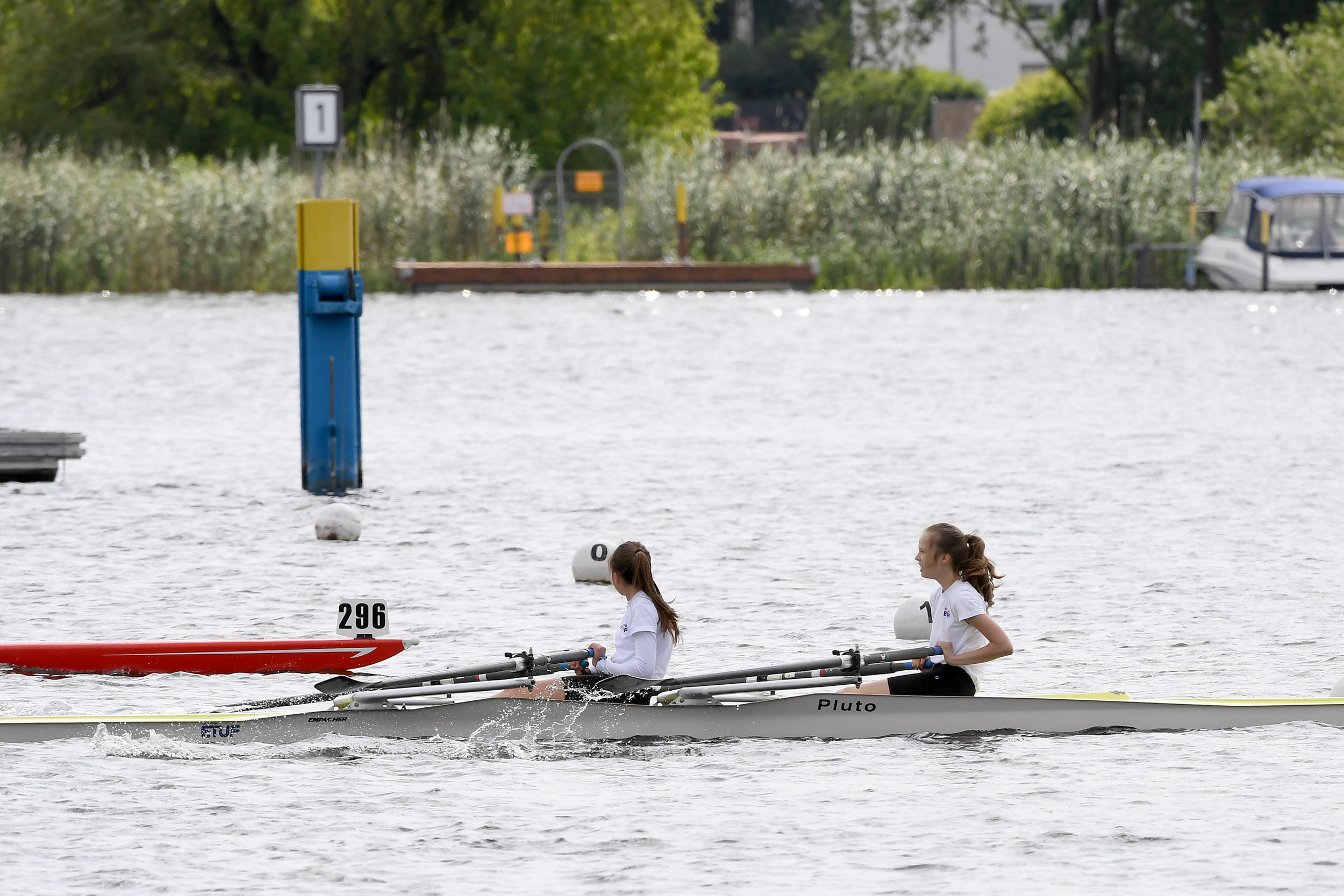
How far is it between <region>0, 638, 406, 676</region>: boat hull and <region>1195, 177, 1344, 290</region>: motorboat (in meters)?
28.0

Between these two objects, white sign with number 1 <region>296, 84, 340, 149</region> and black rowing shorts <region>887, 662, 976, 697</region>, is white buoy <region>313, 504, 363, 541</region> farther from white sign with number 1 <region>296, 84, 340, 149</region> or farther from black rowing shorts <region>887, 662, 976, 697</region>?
white sign with number 1 <region>296, 84, 340, 149</region>

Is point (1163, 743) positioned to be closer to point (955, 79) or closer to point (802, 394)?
point (802, 394)

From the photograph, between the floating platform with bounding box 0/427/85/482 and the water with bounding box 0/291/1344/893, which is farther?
the floating platform with bounding box 0/427/85/482

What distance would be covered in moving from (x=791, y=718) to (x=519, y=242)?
28.6 meters

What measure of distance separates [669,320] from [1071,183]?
379 inches

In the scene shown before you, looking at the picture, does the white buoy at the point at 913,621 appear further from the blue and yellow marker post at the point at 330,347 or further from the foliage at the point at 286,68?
the foliage at the point at 286,68

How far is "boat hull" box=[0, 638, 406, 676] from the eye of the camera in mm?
8789

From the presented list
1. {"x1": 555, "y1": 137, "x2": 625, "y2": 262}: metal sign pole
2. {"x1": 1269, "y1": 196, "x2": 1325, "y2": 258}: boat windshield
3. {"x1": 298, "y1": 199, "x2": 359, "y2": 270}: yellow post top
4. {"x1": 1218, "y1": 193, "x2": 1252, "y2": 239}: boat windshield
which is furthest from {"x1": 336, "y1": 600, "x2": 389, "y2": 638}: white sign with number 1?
{"x1": 1218, "y1": 193, "x2": 1252, "y2": 239}: boat windshield

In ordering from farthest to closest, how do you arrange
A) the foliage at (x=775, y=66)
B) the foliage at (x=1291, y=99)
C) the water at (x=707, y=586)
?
the foliage at (x=775, y=66)
the foliage at (x=1291, y=99)
the water at (x=707, y=586)

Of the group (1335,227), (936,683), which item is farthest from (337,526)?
(1335,227)

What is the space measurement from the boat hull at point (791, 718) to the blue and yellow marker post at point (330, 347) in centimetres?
658

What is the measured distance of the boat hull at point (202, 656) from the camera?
8.79m

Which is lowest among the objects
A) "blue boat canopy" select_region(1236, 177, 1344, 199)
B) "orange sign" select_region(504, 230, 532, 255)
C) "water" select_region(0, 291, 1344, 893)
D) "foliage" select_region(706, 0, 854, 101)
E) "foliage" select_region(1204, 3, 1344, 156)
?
"water" select_region(0, 291, 1344, 893)

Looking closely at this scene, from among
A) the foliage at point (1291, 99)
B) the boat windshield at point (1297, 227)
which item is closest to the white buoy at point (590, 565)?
the boat windshield at point (1297, 227)
